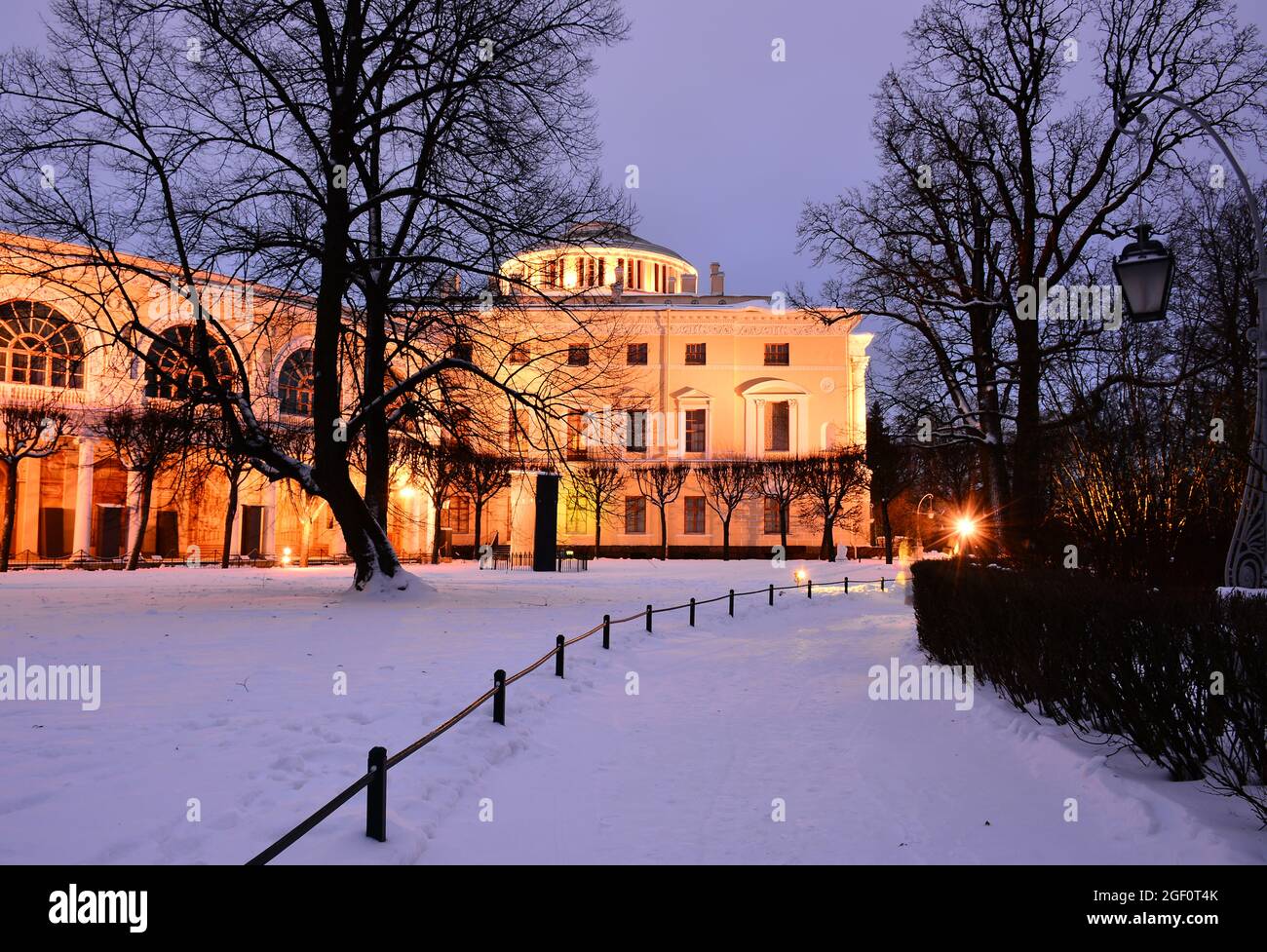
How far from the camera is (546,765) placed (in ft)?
25.2

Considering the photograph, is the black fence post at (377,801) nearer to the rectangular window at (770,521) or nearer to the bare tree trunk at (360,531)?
the bare tree trunk at (360,531)

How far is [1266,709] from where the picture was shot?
182 inches

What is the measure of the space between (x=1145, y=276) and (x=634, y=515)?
51.6 metres

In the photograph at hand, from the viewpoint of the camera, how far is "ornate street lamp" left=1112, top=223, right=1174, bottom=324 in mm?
8266

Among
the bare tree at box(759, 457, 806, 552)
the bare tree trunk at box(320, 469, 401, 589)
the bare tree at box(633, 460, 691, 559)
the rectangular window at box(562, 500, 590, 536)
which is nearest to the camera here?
the bare tree trunk at box(320, 469, 401, 589)

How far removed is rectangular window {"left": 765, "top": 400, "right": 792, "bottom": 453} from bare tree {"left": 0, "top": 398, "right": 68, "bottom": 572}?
41.2 metres

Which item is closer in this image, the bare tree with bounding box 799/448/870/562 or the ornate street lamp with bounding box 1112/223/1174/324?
the ornate street lamp with bounding box 1112/223/1174/324

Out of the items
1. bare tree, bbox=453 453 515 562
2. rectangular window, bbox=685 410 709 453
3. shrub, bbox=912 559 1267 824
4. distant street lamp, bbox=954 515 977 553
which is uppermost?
rectangular window, bbox=685 410 709 453

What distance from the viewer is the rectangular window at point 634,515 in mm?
59156

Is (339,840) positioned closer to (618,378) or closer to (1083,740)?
(1083,740)

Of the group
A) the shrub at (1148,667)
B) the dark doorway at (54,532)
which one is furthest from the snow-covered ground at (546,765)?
the dark doorway at (54,532)

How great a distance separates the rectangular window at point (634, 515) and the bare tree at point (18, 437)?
3334 cm

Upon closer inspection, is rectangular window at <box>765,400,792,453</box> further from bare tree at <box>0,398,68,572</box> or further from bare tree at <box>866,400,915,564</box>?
bare tree at <box>0,398,68,572</box>

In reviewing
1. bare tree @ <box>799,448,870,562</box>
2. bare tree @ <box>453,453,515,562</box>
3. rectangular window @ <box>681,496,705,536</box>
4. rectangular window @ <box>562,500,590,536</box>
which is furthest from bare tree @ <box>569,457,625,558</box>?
bare tree @ <box>799,448,870,562</box>
